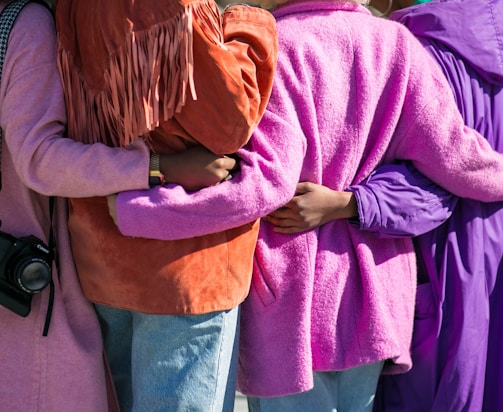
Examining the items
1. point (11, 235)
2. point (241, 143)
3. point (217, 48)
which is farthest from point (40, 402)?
point (217, 48)

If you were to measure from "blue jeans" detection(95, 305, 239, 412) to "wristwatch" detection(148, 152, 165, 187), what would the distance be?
31 cm

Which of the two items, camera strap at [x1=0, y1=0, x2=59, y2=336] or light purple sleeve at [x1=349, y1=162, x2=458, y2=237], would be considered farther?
light purple sleeve at [x1=349, y1=162, x2=458, y2=237]

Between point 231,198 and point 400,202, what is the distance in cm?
52

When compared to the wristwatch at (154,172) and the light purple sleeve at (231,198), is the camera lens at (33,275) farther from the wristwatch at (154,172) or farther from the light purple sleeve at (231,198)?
the wristwatch at (154,172)

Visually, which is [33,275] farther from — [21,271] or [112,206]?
[112,206]

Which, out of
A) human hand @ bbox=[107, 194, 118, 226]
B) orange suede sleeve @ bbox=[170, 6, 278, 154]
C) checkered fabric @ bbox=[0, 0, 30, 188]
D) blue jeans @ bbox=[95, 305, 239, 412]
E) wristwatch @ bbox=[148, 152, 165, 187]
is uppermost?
checkered fabric @ bbox=[0, 0, 30, 188]

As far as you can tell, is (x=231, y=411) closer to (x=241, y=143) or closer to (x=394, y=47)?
(x=241, y=143)

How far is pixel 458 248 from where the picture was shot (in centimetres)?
249

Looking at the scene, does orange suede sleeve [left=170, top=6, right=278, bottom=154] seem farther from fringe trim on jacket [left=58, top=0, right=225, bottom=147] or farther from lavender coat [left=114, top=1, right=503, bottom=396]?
lavender coat [left=114, top=1, right=503, bottom=396]

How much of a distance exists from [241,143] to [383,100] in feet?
1.64

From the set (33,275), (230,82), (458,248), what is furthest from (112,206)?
(458,248)

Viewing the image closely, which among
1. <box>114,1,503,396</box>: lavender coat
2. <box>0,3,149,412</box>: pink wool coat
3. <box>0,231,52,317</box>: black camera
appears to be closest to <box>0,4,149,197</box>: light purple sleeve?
<box>0,3,149,412</box>: pink wool coat

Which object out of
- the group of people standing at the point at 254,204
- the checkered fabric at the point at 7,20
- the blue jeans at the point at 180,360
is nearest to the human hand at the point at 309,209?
the group of people standing at the point at 254,204

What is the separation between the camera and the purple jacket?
2449 mm
